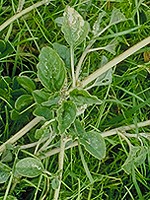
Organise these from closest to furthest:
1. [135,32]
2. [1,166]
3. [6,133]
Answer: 1. [1,166]
2. [6,133]
3. [135,32]

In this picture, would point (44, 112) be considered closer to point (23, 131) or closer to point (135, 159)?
point (23, 131)

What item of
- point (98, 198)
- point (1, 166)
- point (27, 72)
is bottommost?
point (98, 198)

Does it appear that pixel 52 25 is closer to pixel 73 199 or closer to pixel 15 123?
pixel 15 123

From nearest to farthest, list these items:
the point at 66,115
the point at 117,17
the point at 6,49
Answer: the point at 66,115 → the point at 117,17 → the point at 6,49

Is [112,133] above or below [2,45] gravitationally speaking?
below

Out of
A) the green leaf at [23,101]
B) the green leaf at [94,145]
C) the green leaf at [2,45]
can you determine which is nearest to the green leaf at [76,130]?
the green leaf at [94,145]

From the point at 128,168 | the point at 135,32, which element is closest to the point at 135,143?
the point at 128,168

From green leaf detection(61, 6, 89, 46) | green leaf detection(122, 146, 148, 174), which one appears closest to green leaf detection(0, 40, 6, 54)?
green leaf detection(61, 6, 89, 46)

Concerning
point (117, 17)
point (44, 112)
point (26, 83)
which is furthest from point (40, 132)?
point (117, 17)
